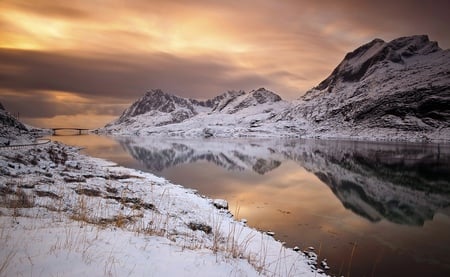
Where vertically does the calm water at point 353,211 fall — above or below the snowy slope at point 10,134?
below

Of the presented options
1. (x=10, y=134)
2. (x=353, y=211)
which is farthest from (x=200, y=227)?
(x=10, y=134)

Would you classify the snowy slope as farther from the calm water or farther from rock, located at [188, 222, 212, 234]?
rock, located at [188, 222, 212, 234]

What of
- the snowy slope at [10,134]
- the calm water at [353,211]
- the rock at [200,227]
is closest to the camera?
the calm water at [353,211]

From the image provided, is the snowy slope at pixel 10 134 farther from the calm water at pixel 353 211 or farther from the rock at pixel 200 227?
the rock at pixel 200 227

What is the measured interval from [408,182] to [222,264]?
110 feet

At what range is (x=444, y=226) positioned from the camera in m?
18.3

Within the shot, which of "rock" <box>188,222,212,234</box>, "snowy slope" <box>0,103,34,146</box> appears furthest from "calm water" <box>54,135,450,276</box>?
"snowy slope" <box>0,103,34,146</box>

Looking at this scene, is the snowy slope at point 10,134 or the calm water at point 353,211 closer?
the calm water at point 353,211

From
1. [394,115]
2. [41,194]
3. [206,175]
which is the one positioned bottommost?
[206,175]

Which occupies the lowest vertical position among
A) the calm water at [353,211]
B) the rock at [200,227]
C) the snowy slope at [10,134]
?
the calm water at [353,211]

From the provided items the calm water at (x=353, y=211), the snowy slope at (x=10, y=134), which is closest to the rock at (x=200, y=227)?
the calm water at (x=353, y=211)

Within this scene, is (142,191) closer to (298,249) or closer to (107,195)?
(107,195)

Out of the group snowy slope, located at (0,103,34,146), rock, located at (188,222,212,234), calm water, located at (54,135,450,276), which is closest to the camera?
calm water, located at (54,135,450,276)

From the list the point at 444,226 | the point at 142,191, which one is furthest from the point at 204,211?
the point at 444,226
